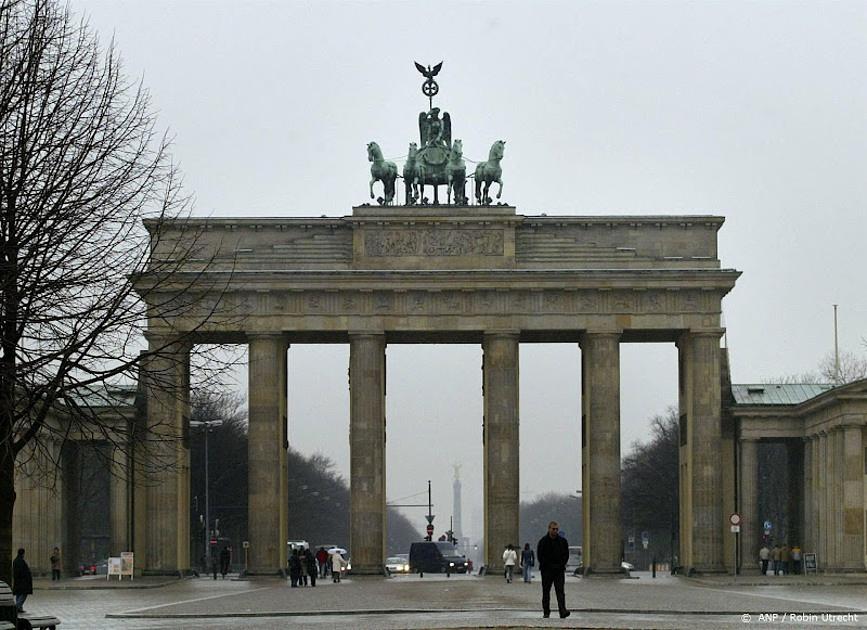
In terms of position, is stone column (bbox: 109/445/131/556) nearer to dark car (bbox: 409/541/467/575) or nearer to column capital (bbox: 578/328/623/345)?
dark car (bbox: 409/541/467/575)

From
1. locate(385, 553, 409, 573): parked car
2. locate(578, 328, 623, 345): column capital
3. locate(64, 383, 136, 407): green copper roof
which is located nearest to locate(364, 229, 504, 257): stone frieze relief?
locate(578, 328, 623, 345): column capital

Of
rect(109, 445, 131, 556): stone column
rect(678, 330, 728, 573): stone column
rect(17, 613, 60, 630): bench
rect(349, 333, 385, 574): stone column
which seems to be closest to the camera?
rect(17, 613, 60, 630): bench

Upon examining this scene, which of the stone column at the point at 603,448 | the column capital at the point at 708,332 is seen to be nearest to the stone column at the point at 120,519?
the stone column at the point at 603,448

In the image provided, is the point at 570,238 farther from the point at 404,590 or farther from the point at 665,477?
the point at 665,477

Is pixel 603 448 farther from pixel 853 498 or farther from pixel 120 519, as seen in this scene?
pixel 120 519

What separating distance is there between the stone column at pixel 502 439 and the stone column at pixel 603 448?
344 centimetres

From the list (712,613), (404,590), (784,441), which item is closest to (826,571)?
(784,441)

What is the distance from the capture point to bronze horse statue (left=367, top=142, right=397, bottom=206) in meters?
89.0

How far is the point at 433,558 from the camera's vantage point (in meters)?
104

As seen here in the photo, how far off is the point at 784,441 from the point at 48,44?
6239 centimetres

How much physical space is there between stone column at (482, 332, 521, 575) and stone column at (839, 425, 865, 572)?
1483 cm

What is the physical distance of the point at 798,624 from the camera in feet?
133

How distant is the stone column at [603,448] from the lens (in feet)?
287

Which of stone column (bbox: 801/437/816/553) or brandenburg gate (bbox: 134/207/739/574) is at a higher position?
brandenburg gate (bbox: 134/207/739/574)
